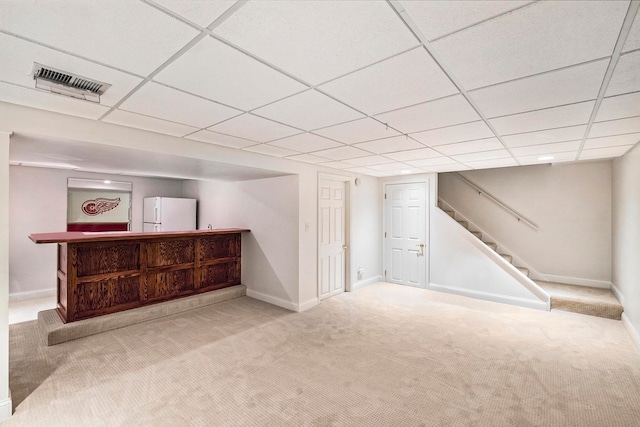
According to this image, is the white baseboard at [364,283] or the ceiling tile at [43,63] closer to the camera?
the ceiling tile at [43,63]

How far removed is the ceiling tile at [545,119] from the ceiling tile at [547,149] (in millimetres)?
937

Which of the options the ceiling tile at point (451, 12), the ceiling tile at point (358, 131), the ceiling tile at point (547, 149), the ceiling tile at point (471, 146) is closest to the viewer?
the ceiling tile at point (451, 12)

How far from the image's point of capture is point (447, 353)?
3217 millimetres

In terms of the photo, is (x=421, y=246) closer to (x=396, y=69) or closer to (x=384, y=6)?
(x=396, y=69)

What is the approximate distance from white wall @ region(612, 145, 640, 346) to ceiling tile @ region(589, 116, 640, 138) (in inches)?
34.5

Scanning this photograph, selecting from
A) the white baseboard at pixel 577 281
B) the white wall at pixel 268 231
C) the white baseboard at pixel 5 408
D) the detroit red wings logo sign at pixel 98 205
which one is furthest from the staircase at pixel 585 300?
the detroit red wings logo sign at pixel 98 205

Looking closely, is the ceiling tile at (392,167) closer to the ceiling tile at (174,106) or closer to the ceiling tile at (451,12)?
the ceiling tile at (174,106)

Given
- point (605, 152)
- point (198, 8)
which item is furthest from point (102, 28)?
point (605, 152)

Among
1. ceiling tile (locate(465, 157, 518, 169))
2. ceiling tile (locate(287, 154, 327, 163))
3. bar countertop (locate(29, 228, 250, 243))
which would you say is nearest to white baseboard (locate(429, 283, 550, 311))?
ceiling tile (locate(465, 157, 518, 169))

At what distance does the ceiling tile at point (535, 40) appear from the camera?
1.17 metres

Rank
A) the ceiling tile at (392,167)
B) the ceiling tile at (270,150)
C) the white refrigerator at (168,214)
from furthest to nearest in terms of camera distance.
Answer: the white refrigerator at (168,214) → the ceiling tile at (392,167) → the ceiling tile at (270,150)

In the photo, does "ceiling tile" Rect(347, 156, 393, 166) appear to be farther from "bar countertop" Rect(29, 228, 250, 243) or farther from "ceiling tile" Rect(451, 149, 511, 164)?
"bar countertop" Rect(29, 228, 250, 243)

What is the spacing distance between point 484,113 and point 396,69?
1.16 metres

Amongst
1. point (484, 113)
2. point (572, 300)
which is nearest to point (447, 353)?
point (484, 113)
